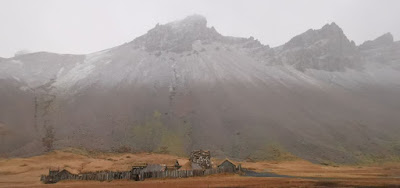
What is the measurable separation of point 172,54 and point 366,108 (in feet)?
292

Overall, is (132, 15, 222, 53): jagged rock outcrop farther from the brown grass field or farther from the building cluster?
the building cluster

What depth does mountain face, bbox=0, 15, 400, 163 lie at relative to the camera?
285 feet

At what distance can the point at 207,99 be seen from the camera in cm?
11481

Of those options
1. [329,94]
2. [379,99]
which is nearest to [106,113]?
[329,94]

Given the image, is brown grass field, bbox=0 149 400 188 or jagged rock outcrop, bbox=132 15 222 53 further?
jagged rock outcrop, bbox=132 15 222 53

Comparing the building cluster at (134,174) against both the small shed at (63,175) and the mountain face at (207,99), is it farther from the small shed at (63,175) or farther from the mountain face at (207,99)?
the mountain face at (207,99)

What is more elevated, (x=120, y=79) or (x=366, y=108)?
(x=120, y=79)

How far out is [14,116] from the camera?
95938 millimetres

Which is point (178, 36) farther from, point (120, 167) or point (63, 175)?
point (63, 175)

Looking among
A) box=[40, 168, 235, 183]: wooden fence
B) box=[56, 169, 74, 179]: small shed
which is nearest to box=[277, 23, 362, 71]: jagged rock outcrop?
box=[40, 168, 235, 183]: wooden fence

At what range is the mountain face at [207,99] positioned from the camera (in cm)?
8675

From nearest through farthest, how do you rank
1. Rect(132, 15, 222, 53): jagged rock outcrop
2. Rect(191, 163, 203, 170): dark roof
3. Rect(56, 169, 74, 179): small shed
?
Rect(56, 169, 74, 179): small shed < Rect(191, 163, 203, 170): dark roof < Rect(132, 15, 222, 53): jagged rock outcrop

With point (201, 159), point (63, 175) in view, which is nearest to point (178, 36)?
point (201, 159)

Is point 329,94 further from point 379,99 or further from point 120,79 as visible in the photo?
point 120,79
